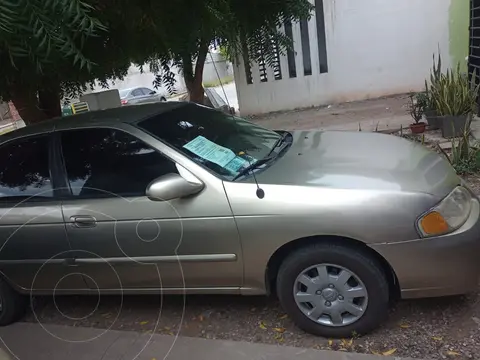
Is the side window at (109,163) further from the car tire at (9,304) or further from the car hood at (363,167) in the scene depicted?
the car tire at (9,304)

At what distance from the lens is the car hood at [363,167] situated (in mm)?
2695

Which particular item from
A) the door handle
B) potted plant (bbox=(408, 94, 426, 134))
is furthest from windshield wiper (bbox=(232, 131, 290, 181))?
potted plant (bbox=(408, 94, 426, 134))

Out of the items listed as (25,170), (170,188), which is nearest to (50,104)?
(25,170)

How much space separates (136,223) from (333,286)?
1283 mm

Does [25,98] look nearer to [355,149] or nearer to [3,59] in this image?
[3,59]

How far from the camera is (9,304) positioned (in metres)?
3.51

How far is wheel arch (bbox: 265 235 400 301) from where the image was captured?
265 centimetres

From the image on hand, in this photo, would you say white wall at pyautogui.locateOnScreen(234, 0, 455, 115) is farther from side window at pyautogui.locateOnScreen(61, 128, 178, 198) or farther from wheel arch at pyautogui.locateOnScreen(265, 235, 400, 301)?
wheel arch at pyautogui.locateOnScreen(265, 235, 400, 301)

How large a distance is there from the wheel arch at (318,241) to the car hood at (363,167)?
1.04 feet

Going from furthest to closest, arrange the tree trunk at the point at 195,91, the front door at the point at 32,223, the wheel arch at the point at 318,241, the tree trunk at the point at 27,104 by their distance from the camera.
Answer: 1. the tree trunk at the point at 195,91
2. the tree trunk at the point at 27,104
3. the front door at the point at 32,223
4. the wheel arch at the point at 318,241

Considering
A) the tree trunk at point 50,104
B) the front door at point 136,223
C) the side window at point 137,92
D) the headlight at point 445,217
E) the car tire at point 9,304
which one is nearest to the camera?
the headlight at point 445,217

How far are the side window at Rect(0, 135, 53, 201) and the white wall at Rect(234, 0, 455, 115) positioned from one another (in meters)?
9.15

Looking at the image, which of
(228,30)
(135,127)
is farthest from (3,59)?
(228,30)

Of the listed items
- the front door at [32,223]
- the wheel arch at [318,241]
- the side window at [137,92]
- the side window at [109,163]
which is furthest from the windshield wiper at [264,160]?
the side window at [137,92]
